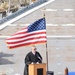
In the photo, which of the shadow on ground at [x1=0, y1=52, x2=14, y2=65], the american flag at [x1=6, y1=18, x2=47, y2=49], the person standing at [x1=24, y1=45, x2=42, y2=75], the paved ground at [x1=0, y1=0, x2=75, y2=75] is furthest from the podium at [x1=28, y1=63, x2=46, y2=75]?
the shadow on ground at [x1=0, y1=52, x2=14, y2=65]

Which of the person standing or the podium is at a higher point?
the person standing

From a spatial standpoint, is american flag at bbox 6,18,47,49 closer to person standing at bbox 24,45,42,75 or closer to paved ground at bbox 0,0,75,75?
person standing at bbox 24,45,42,75

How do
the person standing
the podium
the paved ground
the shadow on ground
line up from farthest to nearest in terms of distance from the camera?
the shadow on ground
the paved ground
the person standing
the podium

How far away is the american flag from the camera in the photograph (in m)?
13.6

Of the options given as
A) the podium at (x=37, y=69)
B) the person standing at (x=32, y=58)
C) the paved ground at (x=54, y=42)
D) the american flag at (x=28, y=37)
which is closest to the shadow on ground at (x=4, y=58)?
the paved ground at (x=54, y=42)

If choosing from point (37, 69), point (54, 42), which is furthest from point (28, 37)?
point (54, 42)

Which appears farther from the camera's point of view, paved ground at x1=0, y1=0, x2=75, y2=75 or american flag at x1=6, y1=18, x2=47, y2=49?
paved ground at x1=0, y1=0, x2=75, y2=75

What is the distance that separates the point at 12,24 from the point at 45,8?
8497 mm

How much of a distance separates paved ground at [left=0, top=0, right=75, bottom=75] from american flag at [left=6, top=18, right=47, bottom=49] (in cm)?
1146

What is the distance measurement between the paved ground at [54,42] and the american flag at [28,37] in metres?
11.5

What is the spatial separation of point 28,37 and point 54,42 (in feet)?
71.4

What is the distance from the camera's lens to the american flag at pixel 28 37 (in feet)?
44.5

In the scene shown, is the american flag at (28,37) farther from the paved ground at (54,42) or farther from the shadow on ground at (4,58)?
the shadow on ground at (4,58)

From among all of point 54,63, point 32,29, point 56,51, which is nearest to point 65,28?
point 56,51
